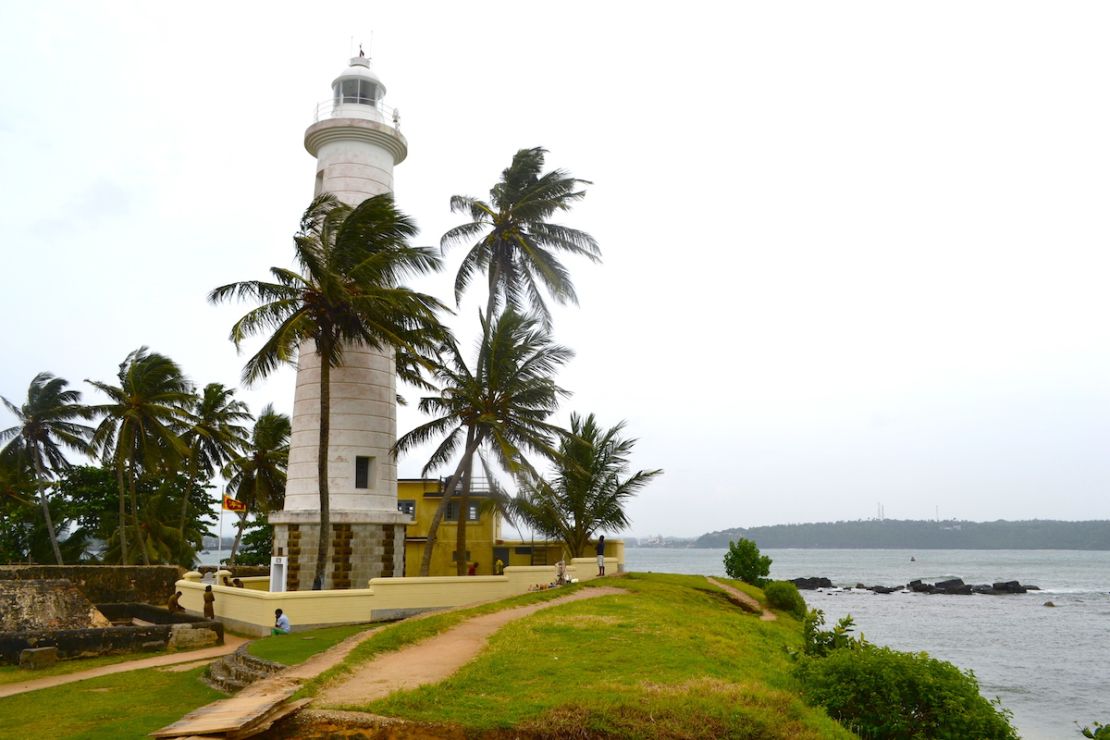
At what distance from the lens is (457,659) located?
44.5ft

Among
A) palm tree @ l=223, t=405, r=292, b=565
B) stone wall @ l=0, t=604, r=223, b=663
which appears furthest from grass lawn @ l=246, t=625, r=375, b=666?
palm tree @ l=223, t=405, r=292, b=565

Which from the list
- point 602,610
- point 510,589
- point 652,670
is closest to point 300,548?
point 510,589

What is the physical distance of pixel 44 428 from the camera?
38.7 metres

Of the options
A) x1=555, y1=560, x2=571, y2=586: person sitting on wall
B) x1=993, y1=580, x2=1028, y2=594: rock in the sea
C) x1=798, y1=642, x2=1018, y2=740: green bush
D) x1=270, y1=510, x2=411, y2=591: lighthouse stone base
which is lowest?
x1=993, y1=580, x2=1028, y2=594: rock in the sea

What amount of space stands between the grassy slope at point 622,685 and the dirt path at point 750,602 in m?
10.5

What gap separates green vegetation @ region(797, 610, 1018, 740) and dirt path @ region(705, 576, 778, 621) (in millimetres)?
16350

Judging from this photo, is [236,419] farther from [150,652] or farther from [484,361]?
[150,652]

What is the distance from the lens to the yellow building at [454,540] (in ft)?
108

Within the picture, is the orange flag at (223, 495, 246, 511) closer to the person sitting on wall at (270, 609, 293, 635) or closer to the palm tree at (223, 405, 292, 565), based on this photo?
the palm tree at (223, 405, 292, 565)

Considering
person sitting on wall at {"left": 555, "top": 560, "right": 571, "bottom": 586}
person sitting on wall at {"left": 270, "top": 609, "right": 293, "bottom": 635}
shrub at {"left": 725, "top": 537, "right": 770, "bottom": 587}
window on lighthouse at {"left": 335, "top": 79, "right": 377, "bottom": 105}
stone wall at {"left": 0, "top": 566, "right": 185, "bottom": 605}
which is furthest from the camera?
shrub at {"left": 725, "top": 537, "right": 770, "bottom": 587}

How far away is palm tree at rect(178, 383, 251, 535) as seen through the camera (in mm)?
39562

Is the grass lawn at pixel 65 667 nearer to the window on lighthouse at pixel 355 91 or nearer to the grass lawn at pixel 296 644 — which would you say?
the grass lawn at pixel 296 644

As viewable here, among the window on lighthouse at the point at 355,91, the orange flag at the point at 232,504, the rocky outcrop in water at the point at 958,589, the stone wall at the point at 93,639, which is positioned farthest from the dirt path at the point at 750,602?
the rocky outcrop in water at the point at 958,589

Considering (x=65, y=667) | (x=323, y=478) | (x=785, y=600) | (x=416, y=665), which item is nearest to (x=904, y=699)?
(x=416, y=665)
